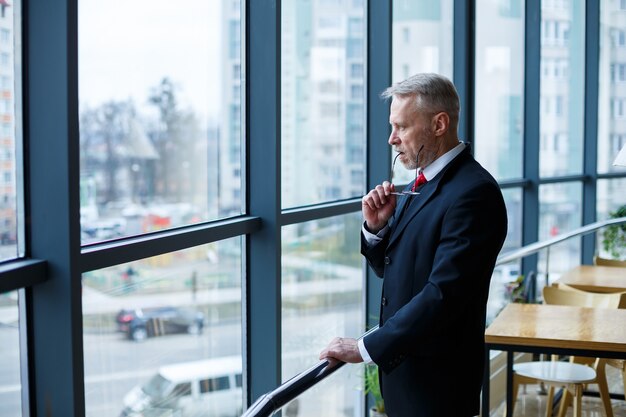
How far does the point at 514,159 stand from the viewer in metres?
7.09

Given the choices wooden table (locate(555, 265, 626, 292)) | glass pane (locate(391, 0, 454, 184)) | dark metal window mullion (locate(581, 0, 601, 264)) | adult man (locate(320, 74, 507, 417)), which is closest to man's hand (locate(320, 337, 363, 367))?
adult man (locate(320, 74, 507, 417))

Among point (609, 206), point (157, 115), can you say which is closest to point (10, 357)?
point (157, 115)

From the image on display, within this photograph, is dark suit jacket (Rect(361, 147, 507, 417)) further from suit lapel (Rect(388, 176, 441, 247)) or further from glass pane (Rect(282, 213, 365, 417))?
glass pane (Rect(282, 213, 365, 417))

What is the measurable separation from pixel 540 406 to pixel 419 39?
243 cm

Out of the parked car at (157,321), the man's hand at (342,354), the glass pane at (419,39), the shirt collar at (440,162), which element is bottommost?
the parked car at (157,321)

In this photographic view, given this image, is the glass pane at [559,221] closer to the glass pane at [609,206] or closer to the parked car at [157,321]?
the glass pane at [609,206]

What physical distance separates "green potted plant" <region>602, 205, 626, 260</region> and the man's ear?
21.0 ft

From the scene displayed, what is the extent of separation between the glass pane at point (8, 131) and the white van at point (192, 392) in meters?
0.82

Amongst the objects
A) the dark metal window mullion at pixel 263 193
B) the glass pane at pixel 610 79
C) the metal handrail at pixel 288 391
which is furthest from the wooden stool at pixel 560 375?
the glass pane at pixel 610 79

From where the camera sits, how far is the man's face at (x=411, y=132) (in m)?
2.15

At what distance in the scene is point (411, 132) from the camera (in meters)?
2.17

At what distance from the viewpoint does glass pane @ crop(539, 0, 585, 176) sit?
760 centimetres

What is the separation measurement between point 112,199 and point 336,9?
6.84 feet

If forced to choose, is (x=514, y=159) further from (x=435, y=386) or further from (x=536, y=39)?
(x=435, y=386)
